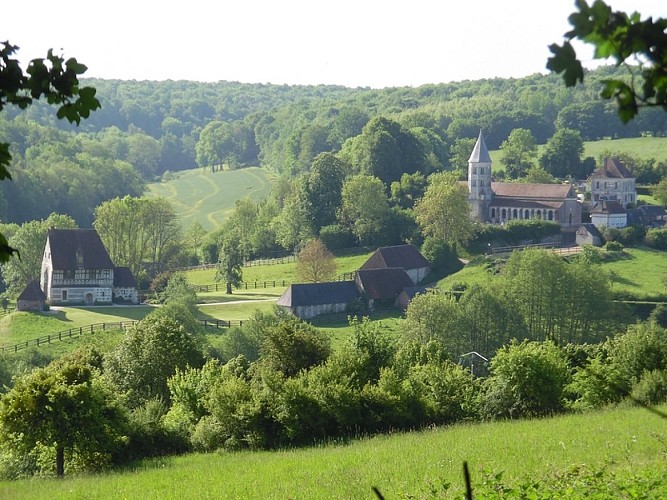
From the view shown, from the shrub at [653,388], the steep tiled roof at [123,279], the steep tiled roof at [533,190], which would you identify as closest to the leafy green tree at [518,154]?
the steep tiled roof at [533,190]

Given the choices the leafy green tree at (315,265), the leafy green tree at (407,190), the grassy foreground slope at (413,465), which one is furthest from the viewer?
the leafy green tree at (407,190)

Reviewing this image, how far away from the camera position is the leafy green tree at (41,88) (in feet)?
15.9

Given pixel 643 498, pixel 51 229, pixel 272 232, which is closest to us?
pixel 643 498

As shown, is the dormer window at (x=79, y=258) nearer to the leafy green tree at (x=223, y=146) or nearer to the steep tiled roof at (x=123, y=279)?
the steep tiled roof at (x=123, y=279)

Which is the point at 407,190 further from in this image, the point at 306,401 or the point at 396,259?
the point at 306,401

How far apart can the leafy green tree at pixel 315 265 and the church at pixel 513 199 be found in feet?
55.7

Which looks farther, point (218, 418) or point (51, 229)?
point (51, 229)

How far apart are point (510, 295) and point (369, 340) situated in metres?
33.4

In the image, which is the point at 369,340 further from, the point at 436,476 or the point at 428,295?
the point at 428,295

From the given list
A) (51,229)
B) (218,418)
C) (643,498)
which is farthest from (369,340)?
(51,229)

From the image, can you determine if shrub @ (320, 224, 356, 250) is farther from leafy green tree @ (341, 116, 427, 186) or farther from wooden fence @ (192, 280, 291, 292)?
leafy green tree @ (341, 116, 427, 186)

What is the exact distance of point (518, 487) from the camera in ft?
46.5

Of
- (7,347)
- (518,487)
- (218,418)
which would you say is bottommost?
(7,347)

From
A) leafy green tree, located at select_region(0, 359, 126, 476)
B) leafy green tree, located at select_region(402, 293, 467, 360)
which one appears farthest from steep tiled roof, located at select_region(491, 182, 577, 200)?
leafy green tree, located at select_region(0, 359, 126, 476)
